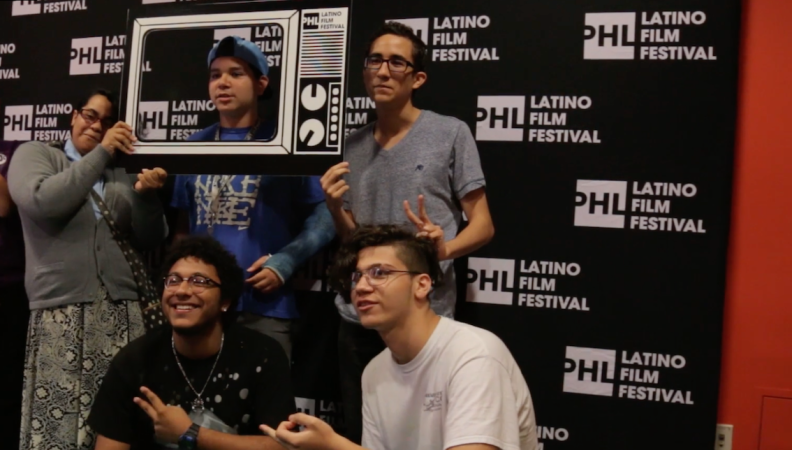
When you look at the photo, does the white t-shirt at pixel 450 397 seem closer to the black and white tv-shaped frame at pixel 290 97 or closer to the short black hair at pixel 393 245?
the short black hair at pixel 393 245

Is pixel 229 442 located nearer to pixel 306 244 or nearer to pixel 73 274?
pixel 306 244

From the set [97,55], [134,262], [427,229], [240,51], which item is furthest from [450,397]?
[97,55]

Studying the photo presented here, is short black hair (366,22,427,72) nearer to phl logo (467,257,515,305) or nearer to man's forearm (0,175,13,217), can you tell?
phl logo (467,257,515,305)

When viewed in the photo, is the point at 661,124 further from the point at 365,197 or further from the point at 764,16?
the point at 365,197

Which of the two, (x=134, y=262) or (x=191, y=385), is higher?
(x=134, y=262)

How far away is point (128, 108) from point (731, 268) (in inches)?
86.4

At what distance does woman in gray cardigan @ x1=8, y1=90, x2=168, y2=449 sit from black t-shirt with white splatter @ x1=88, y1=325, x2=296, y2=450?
45 centimetres

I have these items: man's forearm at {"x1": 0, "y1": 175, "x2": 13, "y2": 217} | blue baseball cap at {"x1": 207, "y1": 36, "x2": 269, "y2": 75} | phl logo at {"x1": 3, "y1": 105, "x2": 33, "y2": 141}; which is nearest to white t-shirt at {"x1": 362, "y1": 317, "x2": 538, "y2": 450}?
blue baseball cap at {"x1": 207, "y1": 36, "x2": 269, "y2": 75}

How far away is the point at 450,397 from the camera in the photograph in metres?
1.57

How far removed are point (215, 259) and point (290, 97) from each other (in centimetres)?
58

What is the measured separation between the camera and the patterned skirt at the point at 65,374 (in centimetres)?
242

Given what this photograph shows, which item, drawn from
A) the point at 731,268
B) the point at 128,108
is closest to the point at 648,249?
the point at 731,268

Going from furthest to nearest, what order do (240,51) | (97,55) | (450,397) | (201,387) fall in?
1. (97,55)
2. (240,51)
3. (201,387)
4. (450,397)

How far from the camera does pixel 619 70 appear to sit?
241cm
